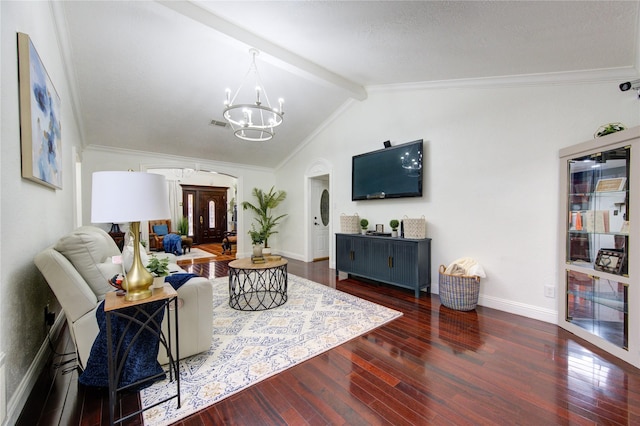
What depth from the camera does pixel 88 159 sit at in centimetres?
537

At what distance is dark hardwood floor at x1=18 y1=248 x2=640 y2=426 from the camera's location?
5.24ft

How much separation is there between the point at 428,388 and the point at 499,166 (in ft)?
9.10

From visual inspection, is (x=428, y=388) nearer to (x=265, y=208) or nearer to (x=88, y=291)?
(x=88, y=291)

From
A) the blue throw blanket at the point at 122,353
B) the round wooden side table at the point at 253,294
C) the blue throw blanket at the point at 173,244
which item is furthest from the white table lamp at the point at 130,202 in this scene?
the blue throw blanket at the point at 173,244

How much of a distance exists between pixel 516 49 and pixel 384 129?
2190mm

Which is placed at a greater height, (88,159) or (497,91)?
(497,91)

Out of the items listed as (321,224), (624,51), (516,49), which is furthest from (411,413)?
(321,224)

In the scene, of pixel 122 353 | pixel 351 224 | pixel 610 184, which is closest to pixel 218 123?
pixel 351 224

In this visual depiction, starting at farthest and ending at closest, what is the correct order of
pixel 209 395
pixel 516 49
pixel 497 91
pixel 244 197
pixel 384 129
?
pixel 244 197
pixel 384 129
pixel 497 91
pixel 516 49
pixel 209 395

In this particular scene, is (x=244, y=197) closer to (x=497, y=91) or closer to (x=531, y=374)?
(x=497, y=91)

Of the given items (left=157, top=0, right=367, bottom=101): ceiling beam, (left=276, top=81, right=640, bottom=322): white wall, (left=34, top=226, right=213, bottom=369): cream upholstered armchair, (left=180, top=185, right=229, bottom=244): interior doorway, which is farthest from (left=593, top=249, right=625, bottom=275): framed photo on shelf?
(left=180, top=185, right=229, bottom=244): interior doorway

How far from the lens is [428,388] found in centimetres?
185

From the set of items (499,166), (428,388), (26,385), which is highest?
(499,166)

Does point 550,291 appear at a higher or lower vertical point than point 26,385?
higher
